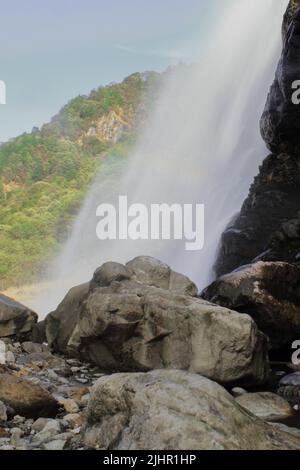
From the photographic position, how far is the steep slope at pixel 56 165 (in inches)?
1905

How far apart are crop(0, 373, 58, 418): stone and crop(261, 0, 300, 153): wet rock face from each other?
38.3 ft

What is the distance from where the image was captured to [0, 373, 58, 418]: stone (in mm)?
5574

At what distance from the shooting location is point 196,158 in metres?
41.5

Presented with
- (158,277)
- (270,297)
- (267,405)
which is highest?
(158,277)

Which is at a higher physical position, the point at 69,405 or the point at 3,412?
the point at 3,412

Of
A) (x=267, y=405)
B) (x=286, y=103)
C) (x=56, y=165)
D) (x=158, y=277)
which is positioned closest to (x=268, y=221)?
(x=286, y=103)

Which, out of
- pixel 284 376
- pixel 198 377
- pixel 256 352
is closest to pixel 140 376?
pixel 198 377

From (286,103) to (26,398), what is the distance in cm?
1218

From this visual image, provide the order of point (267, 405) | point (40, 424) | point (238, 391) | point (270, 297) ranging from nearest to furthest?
point (40, 424)
point (267, 405)
point (238, 391)
point (270, 297)

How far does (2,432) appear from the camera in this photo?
4.91m

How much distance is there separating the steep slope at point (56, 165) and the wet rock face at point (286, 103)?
33.6 m

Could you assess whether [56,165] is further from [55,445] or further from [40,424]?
[55,445]

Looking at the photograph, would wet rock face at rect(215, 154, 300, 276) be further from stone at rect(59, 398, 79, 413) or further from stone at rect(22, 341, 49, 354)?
stone at rect(59, 398, 79, 413)

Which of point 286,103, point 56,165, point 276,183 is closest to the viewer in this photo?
point 286,103
